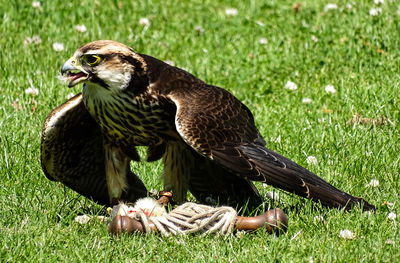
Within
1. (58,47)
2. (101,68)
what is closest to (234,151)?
(101,68)

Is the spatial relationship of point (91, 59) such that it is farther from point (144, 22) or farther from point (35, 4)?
point (35, 4)

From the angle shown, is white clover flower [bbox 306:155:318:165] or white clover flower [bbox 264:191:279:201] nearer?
white clover flower [bbox 264:191:279:201]

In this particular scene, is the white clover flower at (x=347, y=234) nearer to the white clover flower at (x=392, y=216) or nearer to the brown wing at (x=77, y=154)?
the white clover flower at (x=392, y=216)

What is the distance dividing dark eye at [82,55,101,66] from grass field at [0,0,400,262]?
3.36ft

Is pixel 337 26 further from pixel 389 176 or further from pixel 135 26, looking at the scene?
pixel 389 176

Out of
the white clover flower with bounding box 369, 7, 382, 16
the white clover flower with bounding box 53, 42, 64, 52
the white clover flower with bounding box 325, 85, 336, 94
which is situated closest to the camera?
the white clover flower with bounding box 325, 85, 336, 94

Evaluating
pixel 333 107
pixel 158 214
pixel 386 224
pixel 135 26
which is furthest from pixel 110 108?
pixel 135 26

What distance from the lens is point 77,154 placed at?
6207 millimetres

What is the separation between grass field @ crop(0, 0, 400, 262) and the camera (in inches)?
195

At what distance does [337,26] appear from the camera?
30.9ft

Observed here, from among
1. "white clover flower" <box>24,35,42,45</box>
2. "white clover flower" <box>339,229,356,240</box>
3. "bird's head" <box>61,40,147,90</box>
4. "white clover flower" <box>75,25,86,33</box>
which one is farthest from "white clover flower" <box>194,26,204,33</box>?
"white clover flower" <box>339,229,356,240</box>

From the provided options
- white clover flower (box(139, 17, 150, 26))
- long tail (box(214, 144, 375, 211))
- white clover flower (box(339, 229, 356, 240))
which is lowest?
white clover flower (box(139, 17, 150, 26))

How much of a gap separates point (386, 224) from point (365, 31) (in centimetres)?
432

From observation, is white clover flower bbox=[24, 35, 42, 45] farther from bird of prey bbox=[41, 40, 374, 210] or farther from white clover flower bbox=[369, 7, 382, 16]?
white clover flower bbox=[369, 7, 382, 16]
